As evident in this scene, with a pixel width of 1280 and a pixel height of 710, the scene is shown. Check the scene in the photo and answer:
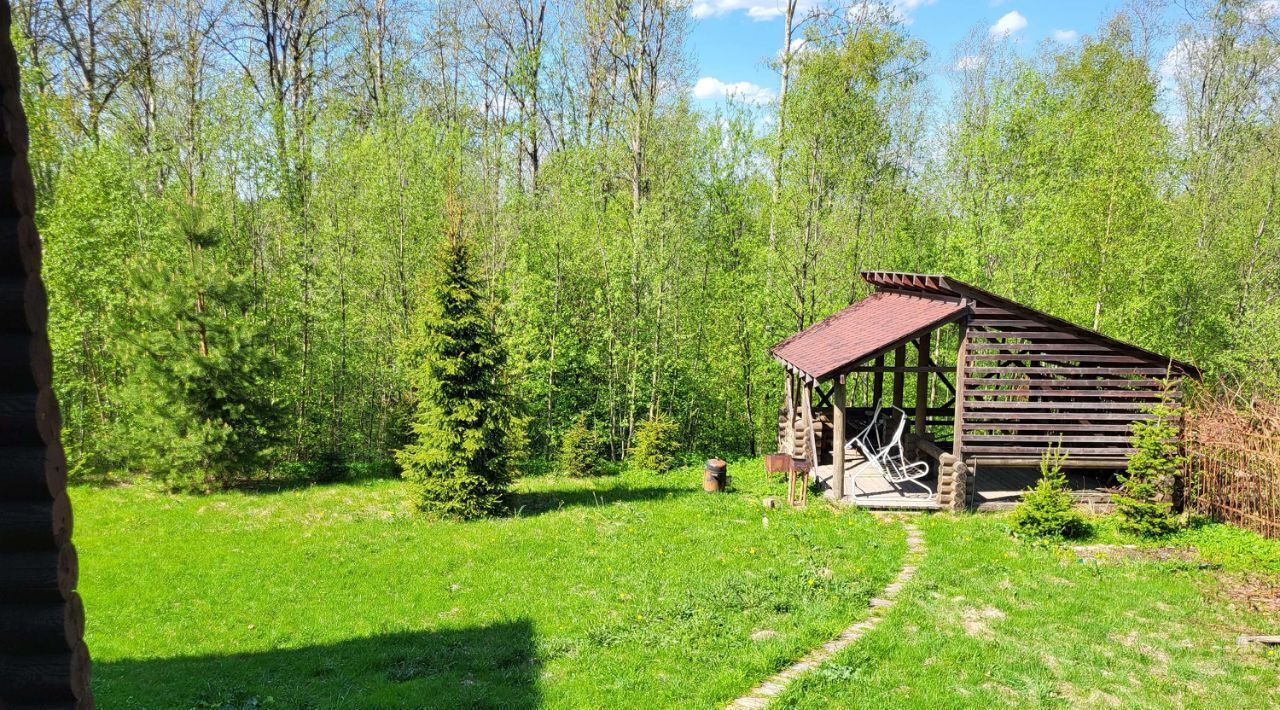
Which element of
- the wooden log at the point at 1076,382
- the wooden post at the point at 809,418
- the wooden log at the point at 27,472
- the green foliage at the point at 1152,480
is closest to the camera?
the wooden log at the point at 27,472

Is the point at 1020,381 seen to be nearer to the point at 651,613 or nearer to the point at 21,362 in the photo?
the point at 651,613

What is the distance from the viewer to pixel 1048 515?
11047 millimetres

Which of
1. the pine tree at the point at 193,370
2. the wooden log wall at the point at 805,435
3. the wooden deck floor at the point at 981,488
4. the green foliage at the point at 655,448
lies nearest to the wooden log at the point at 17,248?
the wooden deck floor at the point at 981,488

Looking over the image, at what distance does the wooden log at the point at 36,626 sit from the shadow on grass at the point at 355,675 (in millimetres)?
3854

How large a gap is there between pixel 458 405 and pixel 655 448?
673 centimetres

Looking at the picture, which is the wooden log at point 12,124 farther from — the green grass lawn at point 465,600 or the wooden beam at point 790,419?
the wooden beam at point 790,419

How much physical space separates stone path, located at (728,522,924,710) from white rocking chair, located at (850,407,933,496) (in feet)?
9.25

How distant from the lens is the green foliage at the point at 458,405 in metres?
13.4

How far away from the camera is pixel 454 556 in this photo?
10.9m

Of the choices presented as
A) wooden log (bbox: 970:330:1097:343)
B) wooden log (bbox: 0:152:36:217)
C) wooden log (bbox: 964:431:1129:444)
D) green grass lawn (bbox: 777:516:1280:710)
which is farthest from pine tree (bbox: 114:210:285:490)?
wooden log (bbox: 964:431:1129:444)

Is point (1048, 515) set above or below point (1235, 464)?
below

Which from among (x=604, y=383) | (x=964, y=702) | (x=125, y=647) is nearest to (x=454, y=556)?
(x=125, y=647)

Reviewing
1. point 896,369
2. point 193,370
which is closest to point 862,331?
point 896,369

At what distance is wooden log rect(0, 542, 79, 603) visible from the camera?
9.23 feet
